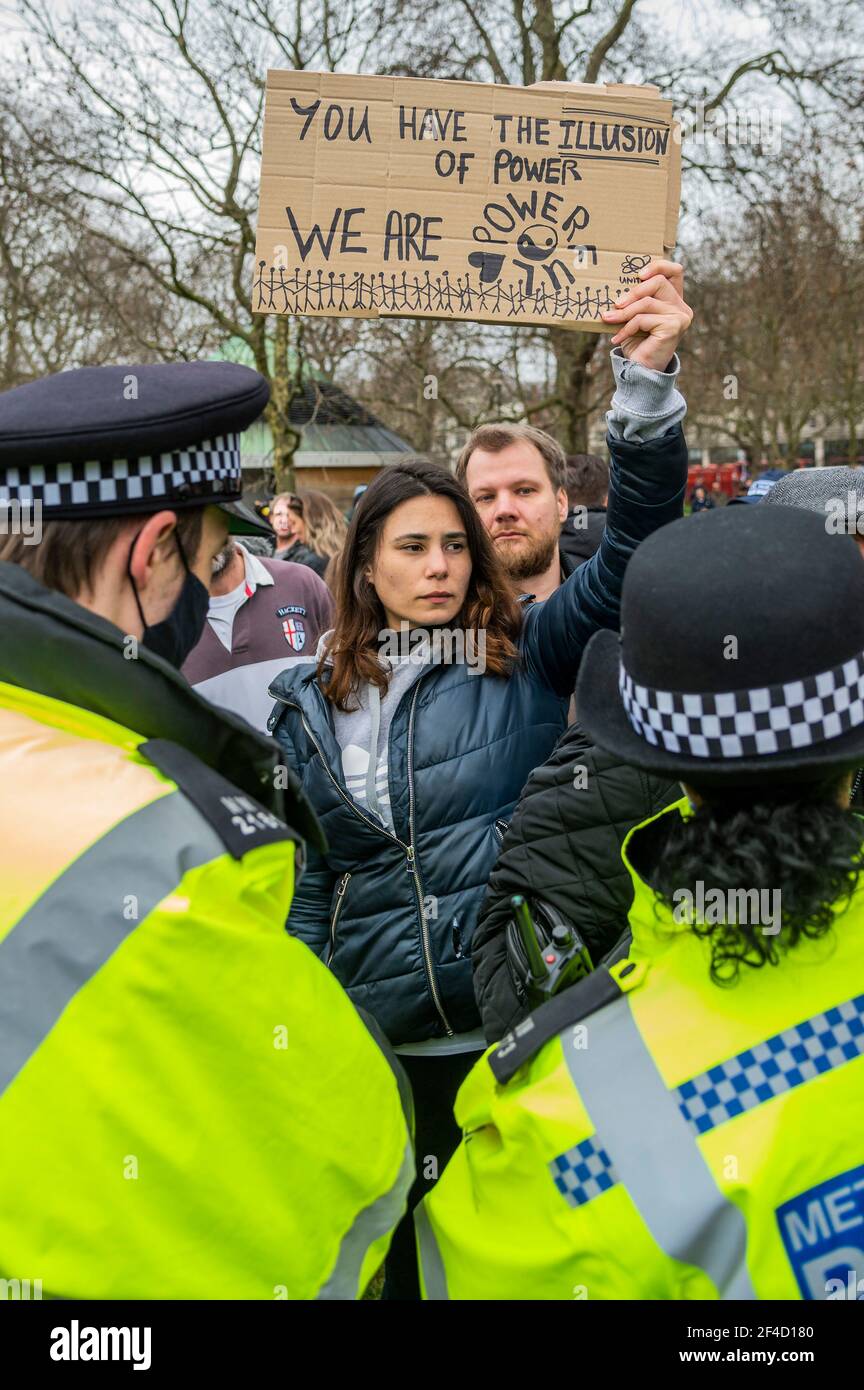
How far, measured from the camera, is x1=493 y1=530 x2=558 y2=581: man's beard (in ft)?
11.0

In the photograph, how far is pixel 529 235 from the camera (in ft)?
7.49

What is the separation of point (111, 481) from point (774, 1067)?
3.32 ft

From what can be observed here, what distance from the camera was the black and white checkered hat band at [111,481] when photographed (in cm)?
132

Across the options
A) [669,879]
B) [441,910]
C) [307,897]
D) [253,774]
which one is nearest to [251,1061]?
[253,774]

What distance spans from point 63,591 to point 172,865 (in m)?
0.43

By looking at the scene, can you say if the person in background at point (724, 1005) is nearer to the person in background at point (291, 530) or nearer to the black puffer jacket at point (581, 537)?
the black puffer jacket at point (581, 537)

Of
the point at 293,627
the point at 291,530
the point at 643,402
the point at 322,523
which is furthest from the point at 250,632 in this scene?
the point at 291,530

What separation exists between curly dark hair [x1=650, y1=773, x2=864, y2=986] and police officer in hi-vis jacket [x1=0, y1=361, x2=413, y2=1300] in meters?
0.43

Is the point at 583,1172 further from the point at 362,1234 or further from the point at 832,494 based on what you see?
the point at 832,494

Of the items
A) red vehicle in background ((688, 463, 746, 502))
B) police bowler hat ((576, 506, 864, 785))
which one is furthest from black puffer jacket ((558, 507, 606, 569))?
red vehicle in background ((688, 463, 746, 502))

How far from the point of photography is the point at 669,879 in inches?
51.4

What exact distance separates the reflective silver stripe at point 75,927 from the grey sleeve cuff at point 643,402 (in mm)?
1248

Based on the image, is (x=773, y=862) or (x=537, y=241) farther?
(x=537, y=241)

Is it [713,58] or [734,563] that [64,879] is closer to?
[734,563]
